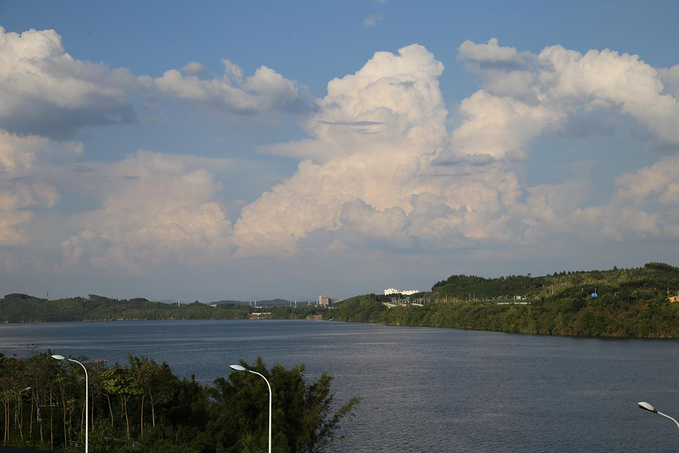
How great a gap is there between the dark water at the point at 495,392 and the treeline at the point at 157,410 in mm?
9849

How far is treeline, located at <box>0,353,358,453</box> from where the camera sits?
46781 mm

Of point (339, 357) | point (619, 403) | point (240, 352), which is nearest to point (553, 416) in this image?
point (619, 403)

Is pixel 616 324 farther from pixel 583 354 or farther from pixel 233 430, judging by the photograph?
pixel 233 430

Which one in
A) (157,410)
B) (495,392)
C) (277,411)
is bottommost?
(495,392)

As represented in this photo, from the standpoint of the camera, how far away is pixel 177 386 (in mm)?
Answer: 54094

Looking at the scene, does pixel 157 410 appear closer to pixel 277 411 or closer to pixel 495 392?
pixel 277 411

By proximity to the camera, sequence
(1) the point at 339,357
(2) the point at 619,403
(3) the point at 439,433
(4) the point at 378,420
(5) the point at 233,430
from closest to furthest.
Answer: (5) the point at 233,430, (3) the point at 439,433, (4) the point at 378,420, (2) the point at 619,403, (1) the point at 339,357

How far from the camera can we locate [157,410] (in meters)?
53.7

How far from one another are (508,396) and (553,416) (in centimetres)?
1266

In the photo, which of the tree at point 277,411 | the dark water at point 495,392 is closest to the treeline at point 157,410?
the tree at point 277,411

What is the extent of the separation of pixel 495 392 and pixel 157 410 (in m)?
49.4

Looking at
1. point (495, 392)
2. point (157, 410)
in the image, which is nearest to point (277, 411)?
point (157, 410)

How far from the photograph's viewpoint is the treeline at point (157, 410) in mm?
46781

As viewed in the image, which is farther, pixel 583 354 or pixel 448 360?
pixel 583 354
